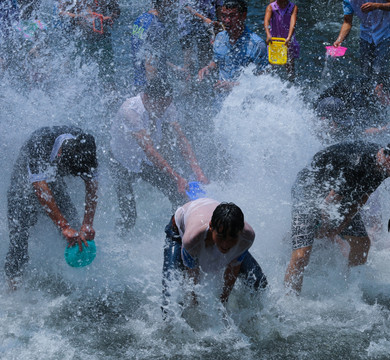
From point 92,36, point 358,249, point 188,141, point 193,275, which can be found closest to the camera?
point 193,275

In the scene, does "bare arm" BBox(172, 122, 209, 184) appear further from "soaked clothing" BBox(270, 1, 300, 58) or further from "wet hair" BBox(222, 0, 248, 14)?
"soaked clothing" BBox(270, 1, 300, 58)

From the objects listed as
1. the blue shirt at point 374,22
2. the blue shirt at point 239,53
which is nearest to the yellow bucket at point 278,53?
the blue shirt at point 239,53

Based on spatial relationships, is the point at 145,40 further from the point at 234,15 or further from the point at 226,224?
the point at 226,224

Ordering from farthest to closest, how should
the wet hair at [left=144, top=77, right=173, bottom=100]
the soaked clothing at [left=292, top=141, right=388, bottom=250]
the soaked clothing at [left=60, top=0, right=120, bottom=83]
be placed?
the soaked clothing at [left=60, top=0, right=120, bottom=83], the wet hair at [left=144, top=77, right=173, bottom=100], the soaked clothing at [left=292, top=141, right=388, bottom=250]

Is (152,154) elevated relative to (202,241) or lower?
Result: elevated

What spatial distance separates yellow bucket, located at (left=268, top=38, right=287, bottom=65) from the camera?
22.6 feet

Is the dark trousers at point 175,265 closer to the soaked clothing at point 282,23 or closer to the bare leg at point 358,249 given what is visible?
the bare leg at point 358,249

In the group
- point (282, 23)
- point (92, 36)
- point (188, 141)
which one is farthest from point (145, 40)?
point (282, 23)

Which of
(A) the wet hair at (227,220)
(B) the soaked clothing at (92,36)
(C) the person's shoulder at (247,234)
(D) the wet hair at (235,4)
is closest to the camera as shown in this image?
(A) the wet hair at (227,220)

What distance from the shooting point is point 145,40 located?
625 cm

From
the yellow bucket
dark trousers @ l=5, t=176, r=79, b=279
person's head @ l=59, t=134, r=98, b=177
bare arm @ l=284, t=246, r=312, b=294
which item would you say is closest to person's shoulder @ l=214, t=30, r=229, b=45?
the yellow bucket

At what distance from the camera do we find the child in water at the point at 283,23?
23.7ft

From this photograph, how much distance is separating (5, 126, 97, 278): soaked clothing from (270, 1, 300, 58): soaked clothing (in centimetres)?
392

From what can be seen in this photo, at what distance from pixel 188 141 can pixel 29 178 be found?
1716mm
